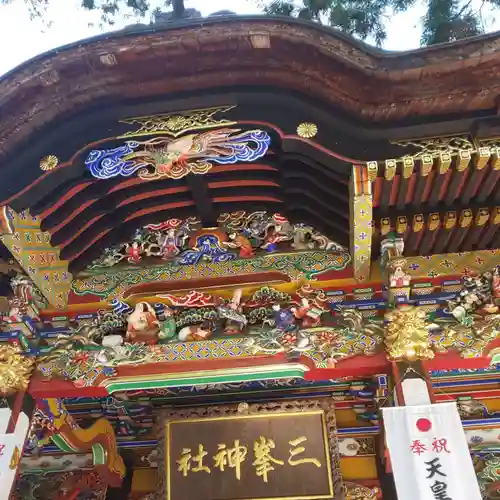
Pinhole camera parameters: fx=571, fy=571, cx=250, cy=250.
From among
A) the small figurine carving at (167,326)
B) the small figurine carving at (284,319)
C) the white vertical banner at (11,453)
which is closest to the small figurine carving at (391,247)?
the small figurine carving at (284,319)

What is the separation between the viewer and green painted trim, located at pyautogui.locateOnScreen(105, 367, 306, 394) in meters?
4.64

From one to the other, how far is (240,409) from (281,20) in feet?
11.5

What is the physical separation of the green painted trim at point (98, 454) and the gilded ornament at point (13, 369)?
1.39 m

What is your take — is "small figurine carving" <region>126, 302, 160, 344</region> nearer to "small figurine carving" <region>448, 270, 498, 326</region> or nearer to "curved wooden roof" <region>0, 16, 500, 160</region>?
"curved wooden roof" <region>0, 16, 500, 160</region>

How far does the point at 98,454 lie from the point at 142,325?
5.72ft

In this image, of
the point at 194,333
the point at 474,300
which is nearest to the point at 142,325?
the point at 194,333

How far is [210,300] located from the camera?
208 inches

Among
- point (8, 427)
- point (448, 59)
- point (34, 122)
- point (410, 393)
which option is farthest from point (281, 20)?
point (8, 427)

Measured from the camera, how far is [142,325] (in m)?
5.11

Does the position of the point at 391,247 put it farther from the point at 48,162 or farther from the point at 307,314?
the point at 48,162

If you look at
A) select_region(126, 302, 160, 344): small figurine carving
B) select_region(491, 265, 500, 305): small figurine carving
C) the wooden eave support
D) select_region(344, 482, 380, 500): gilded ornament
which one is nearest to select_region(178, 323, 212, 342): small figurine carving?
select_region(126, 302, 160, 344): small figurine carving

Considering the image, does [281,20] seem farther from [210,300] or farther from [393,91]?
[210,300]

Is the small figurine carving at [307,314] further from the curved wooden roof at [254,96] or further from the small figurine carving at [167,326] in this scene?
the small figurine carving at [167,326]

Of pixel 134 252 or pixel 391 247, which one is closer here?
pixel 391 247
